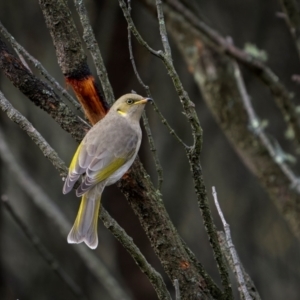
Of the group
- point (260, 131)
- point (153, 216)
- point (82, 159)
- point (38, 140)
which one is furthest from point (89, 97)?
point (260, 131)

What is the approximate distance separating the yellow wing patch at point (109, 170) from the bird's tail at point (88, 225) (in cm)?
18

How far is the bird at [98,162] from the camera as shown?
297cm

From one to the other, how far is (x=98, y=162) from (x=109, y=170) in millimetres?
125

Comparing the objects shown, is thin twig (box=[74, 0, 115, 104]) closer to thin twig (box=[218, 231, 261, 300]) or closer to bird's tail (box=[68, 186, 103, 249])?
bird's tail (box=[68, 186, 103, 249])

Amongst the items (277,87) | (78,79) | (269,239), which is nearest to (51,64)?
(269,239)

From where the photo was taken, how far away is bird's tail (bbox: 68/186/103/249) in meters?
2.95

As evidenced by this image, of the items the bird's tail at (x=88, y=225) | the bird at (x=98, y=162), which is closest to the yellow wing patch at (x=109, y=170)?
the bird at (x=98, y=162)

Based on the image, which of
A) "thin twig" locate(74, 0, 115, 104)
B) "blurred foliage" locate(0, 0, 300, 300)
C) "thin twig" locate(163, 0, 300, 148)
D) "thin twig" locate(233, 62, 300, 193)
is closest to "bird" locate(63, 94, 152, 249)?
"thin twig" locate(74, 0, 115, 104)

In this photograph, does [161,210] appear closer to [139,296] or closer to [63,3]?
[63,3]

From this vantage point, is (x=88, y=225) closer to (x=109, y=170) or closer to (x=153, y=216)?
(x=109, y=170)

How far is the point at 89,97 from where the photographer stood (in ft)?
9.21

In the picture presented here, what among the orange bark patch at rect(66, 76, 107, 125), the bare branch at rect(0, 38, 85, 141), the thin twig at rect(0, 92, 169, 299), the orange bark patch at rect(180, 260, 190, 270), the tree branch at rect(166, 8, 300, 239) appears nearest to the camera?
the thin twig at rect(0, 92, 169, 299)

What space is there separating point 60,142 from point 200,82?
3.83m

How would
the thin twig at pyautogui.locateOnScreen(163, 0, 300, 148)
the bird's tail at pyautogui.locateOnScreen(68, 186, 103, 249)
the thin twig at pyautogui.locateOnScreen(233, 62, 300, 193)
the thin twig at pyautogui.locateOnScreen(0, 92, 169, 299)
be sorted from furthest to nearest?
the thin twig at pyautogui.locateOnScreen(163, 0, 300, 148), the thin twig at pyautogui.locateOnScreen(233, 62, 300, 193), the bird's tail at pyautogui.locateOnScreen(68, 186, 103, 249), the thin twig at pyautogui.locateOnScreen(0, 92, 169, 299)
